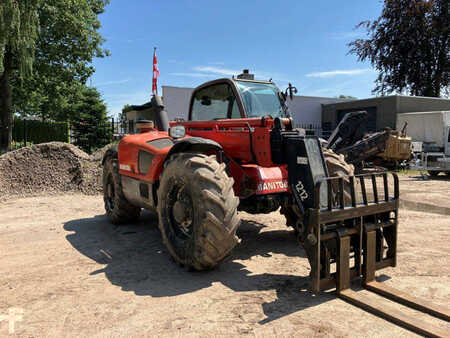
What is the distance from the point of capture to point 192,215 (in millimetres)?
4121

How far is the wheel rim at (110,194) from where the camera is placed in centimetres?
690

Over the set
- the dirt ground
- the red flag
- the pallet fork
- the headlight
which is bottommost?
the dirt ground

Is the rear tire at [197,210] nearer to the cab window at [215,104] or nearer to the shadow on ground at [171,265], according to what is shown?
the shadow on ground at [171,265]

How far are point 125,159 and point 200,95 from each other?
5.14 ft

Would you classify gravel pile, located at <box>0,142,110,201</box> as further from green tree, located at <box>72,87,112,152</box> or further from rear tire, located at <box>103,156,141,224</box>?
green tree, located at <box>72,87,112,152</box>

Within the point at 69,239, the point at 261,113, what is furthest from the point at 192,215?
the point at 69,239

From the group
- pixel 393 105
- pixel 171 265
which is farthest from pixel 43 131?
pixel 171 265

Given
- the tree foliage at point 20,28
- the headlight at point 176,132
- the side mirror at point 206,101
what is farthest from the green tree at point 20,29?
the headlight at point 176,132

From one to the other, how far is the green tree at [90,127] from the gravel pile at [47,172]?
33.5 feet

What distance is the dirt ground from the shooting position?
9.81ft

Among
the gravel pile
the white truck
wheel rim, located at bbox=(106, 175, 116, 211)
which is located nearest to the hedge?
the gravel pile

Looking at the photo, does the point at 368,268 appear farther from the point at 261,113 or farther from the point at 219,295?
the point at 261,113

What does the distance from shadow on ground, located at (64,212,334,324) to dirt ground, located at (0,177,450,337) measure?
0.04ft

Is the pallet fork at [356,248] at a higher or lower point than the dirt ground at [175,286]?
higher
